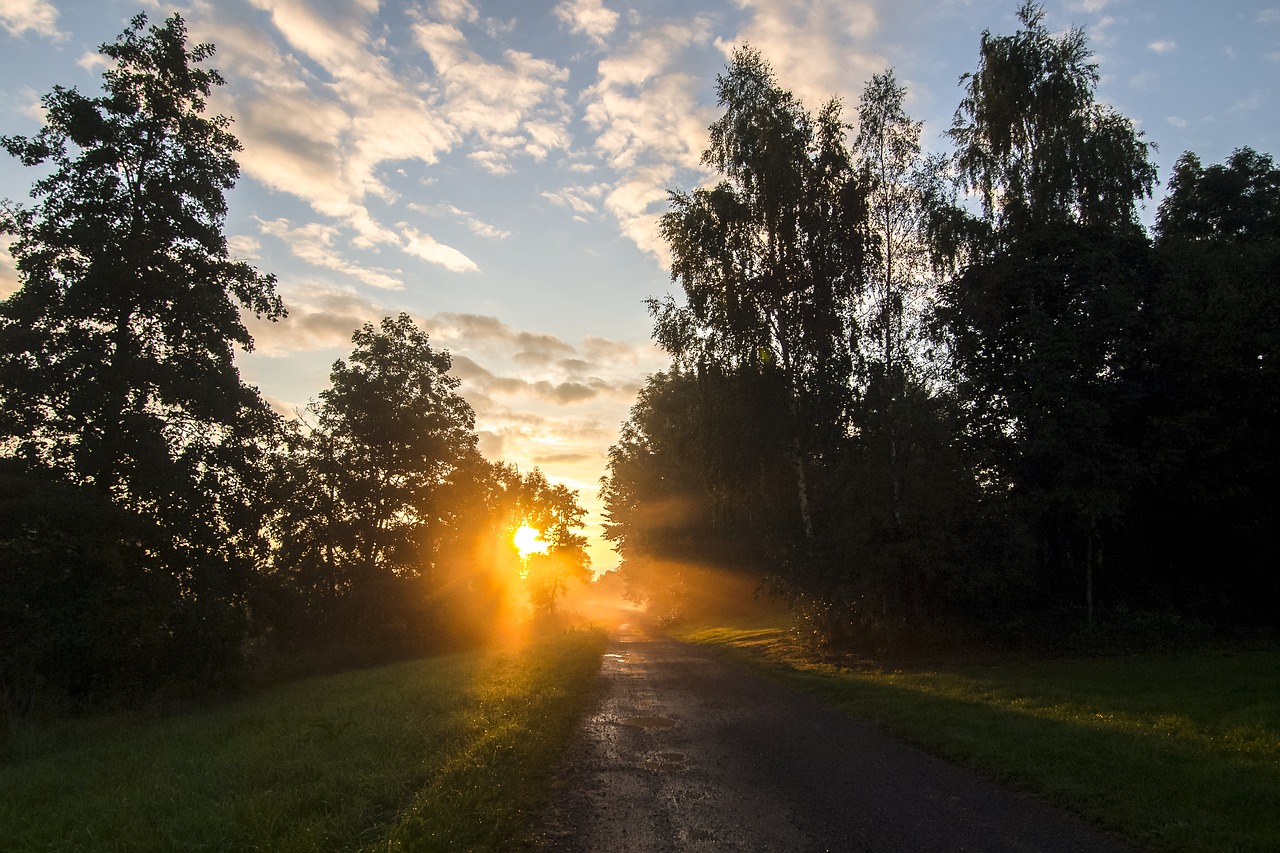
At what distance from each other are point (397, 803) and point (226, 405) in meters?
18.5

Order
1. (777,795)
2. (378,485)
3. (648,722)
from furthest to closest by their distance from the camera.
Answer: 1. (378,485)
2. (648,722)
3. (777,795)

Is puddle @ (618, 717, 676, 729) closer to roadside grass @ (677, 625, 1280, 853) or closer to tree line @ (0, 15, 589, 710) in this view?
roadside grass @ (677, 625, 1280, 853)

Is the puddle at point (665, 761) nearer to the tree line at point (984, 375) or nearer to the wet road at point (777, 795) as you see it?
the wet road at point (777, 795)

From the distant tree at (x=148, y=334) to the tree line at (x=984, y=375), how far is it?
1468cm

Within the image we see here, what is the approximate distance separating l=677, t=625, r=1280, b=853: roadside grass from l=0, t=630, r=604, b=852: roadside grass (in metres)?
5.41

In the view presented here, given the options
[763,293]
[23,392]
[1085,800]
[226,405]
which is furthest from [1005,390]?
[23,392]

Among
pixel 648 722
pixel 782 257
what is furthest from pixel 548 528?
pixel 648 722

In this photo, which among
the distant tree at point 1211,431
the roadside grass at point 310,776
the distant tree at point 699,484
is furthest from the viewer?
the distant tree at point 699,484

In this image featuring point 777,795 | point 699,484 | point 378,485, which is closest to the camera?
point 777,795

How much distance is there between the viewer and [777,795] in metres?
7.67

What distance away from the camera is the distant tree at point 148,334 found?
19.4m

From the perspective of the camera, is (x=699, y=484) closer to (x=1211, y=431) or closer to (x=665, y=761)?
(x=1211, y=431)

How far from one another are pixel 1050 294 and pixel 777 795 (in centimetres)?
2035

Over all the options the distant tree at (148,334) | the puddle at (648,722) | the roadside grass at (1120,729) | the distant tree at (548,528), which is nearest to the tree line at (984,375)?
the roadside grass at (1120,729)
